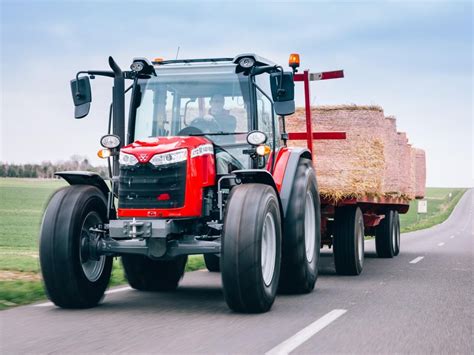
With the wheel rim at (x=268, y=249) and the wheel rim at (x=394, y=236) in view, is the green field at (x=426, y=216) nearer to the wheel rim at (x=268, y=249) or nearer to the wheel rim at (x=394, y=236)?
the wheel rim at (x=394, y=236)

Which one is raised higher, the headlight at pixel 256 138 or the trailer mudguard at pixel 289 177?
the headlight at pixel 256 138

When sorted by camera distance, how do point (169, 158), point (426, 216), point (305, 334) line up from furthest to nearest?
point (426, 216) → point (169, 158) → point (305, 334)

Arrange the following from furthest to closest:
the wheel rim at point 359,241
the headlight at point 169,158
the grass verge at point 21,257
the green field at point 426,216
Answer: the green field at point 426,216 → the wheel rim at point 359,241 → the grass verge at point 21,257 → the headlight at point 169,158

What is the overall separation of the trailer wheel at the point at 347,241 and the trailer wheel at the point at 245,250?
474cm

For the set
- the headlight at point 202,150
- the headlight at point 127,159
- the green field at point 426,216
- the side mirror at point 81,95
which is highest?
the side mirror at point 81,95

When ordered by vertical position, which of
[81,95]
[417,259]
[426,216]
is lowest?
[426,216]

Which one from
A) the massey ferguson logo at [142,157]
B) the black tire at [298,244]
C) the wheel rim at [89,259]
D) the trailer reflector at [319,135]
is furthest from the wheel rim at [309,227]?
the wheel rim at [89,259]

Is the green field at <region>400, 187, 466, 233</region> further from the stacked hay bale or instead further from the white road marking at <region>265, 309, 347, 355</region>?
the white road marking at <region>265, 309, 347, 355</region>

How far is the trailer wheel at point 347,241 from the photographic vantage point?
13.0 meters

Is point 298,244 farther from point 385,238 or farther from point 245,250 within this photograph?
point 385,238

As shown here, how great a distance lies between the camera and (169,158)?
848 cm

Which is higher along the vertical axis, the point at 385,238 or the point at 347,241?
the point at 347,241

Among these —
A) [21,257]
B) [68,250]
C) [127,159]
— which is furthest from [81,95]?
[21,257]

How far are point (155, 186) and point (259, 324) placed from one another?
1.92 meters
